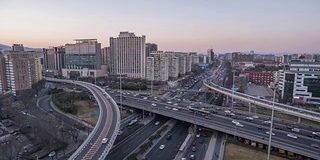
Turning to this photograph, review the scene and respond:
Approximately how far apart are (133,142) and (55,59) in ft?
295

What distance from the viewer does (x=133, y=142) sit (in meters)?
27.5

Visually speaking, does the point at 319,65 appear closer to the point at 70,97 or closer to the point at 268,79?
the point at 268,79

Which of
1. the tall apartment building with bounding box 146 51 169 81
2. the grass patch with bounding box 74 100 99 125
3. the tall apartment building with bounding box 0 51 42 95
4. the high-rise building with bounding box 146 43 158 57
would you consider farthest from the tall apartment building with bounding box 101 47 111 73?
the grass patch with bounding box 74 100 99 125

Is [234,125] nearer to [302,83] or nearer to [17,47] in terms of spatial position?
[302,83]

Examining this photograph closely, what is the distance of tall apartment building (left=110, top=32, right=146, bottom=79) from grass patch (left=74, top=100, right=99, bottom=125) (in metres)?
35.5

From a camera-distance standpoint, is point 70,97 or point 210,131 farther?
point 70,97

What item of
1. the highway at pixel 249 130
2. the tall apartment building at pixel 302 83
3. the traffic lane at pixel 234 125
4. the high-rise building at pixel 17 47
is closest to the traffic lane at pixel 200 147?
the highway at pixel 249 130

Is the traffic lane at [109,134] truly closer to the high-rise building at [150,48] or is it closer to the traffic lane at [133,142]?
the traffic lane at [133,142]

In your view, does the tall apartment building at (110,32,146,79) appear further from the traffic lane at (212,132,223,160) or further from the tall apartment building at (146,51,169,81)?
the traffic lane at (212,132,223,160)

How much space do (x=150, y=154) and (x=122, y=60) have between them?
64427 millimetres

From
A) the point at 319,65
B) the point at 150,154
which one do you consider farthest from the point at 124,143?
the point at 319,65

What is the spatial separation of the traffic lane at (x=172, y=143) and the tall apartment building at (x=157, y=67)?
132ft

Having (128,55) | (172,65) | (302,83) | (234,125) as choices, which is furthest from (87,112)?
(302,83)

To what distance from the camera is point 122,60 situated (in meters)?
84.4
